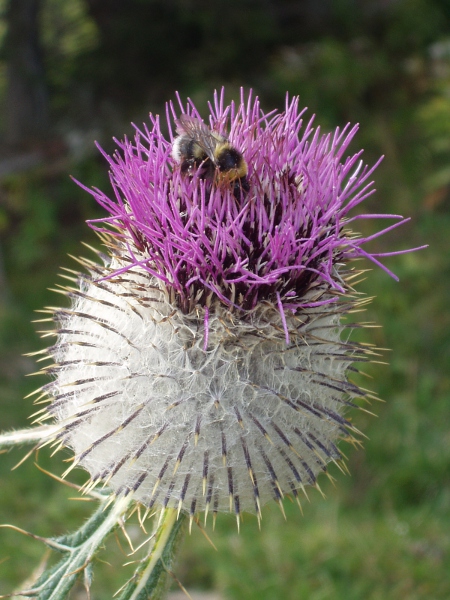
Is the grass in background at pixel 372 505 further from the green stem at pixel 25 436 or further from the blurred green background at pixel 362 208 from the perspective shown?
the green stem at pixel 25 436

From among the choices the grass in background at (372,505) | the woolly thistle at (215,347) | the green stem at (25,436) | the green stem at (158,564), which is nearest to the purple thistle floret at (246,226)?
the woolly thistle at (215,347)

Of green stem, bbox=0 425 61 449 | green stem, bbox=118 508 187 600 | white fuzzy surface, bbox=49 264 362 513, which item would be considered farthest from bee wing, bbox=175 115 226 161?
green stem, bbox=118 508 187 600

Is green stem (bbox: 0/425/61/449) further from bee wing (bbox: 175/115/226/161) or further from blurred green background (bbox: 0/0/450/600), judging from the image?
blurred green background (bbox: 0/0/450/600)

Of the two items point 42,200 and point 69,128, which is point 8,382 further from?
point 69,128

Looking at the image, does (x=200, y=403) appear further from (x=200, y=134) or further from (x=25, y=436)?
(x=200, y=134)

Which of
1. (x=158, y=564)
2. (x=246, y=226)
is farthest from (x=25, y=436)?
(x=246, y=226)

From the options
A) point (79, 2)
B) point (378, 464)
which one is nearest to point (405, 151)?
point (378, 464)
